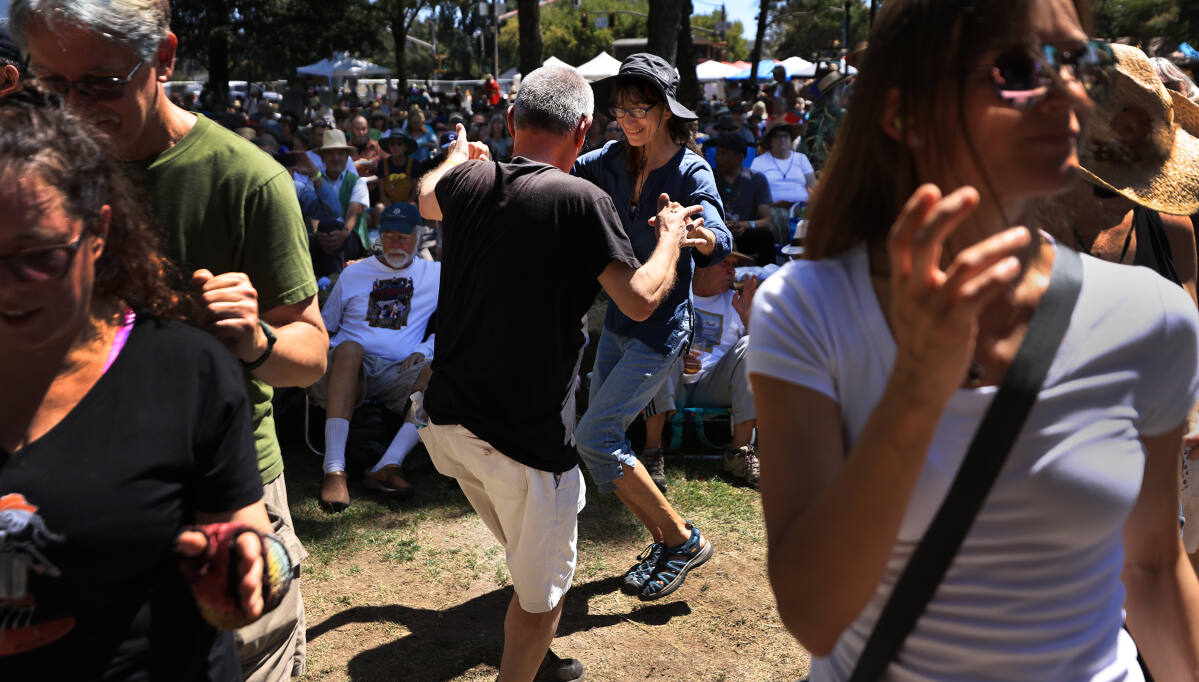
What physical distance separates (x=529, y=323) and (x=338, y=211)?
23.6 feet

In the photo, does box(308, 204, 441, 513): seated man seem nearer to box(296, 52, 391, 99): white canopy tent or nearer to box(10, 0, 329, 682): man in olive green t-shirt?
box(10, 0, 329, 682): man in olive green t-shirt

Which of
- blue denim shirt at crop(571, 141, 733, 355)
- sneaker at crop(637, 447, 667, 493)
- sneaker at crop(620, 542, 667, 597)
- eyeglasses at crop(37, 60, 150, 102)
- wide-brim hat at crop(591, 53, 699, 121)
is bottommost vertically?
sneaker at crop(637, 447, 667, 493)

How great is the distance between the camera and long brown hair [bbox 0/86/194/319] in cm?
145

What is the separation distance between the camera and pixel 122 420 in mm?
1465

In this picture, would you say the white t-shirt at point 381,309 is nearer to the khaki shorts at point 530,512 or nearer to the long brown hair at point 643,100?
the long brown hair at point 643,100

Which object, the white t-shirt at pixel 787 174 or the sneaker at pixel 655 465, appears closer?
the sneaker at pixel 655 465

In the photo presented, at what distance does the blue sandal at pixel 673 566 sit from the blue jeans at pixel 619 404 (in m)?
0.49

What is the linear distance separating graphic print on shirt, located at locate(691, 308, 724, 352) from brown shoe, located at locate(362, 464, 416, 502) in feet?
6.55

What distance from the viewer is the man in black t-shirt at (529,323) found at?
2969 mm

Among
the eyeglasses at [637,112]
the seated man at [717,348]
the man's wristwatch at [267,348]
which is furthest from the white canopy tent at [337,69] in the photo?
the man's wristwatch at [267,348]

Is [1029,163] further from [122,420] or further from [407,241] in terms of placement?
[407,241]

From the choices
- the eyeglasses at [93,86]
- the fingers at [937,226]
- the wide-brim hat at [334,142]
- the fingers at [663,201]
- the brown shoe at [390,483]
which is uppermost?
the fingers at [937,226]

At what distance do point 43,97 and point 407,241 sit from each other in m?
4.76

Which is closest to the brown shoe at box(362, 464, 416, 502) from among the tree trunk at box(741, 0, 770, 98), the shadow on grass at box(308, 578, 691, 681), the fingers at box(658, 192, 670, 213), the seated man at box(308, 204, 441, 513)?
the seated man at box(308, 204, 441, 513)
